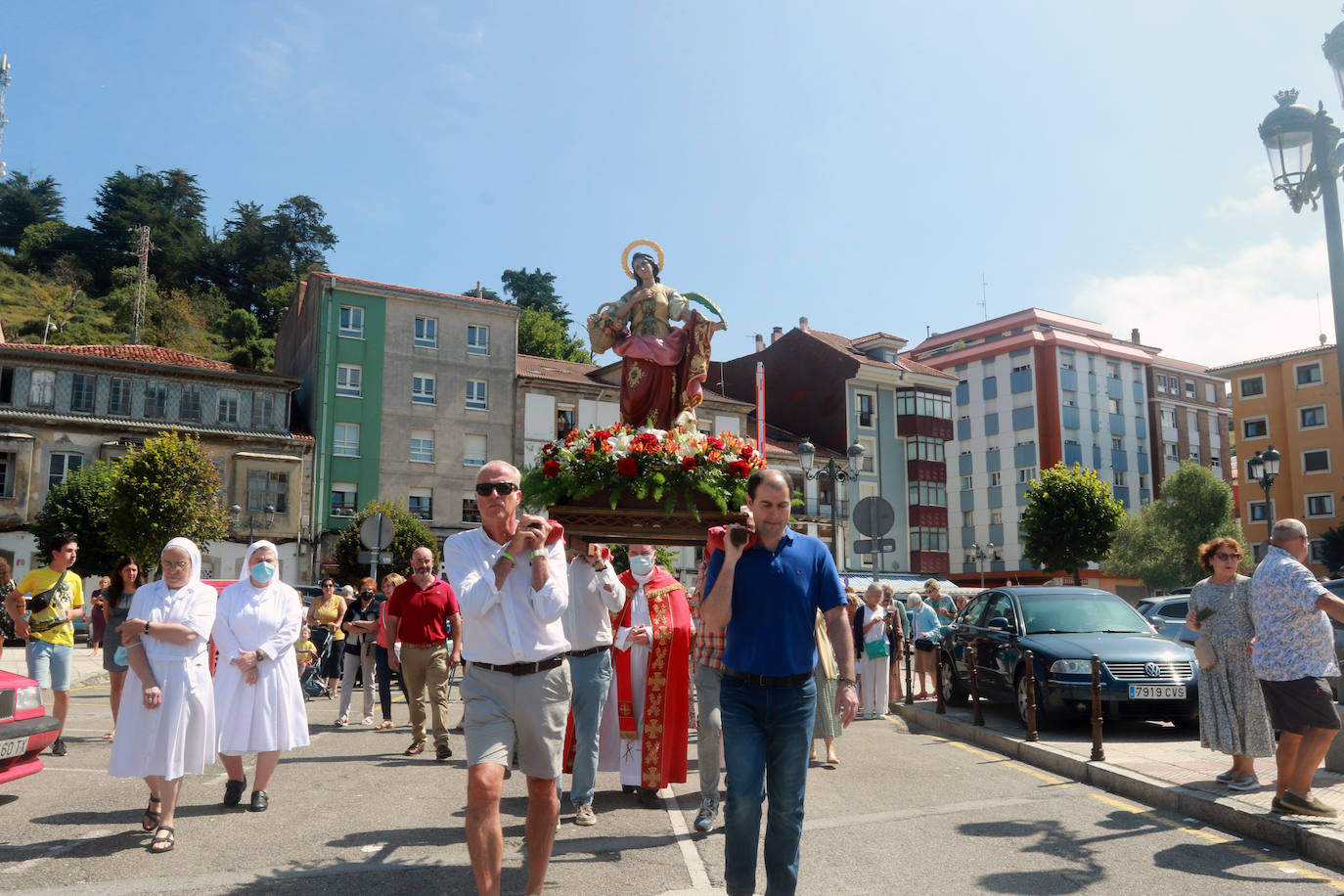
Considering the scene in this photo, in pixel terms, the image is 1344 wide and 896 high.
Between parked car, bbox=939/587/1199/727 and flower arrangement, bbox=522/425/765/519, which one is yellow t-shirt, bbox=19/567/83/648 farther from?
parked car, bbox=939/587/1199/727

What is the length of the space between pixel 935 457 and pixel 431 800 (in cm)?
5361

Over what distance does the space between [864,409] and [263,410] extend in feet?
102

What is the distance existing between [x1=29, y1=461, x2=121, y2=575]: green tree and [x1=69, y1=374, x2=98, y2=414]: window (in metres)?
3.29

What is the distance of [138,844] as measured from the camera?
631 centimetres

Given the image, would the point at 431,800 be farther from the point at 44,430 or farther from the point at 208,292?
the point at 208,292

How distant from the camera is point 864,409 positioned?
57.9 m

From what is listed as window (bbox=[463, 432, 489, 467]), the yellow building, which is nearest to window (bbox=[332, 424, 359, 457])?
window (bbox=[463, 432, 489, 467])

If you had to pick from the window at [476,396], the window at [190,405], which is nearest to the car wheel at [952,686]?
the window at [476,396]

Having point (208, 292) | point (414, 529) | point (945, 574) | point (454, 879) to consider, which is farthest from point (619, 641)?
point (208, 292)

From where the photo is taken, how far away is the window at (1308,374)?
6228cm

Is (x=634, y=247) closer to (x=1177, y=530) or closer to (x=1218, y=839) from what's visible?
(x=1218, y=839)

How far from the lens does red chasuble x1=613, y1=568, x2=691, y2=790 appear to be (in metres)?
8.09

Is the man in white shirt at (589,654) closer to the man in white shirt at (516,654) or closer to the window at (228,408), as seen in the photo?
the man in white shirt at (516,654)

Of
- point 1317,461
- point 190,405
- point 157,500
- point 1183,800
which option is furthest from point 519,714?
point 1317,461
